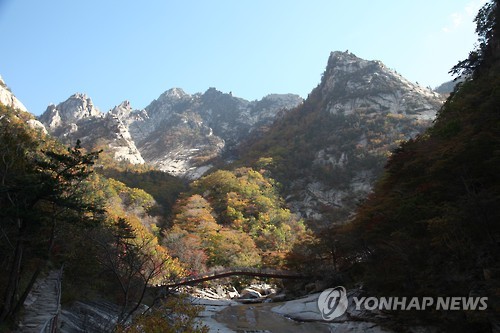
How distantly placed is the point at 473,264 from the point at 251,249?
1377 inches

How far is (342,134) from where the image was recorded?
87.2m

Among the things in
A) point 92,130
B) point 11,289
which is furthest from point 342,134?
point 11,289

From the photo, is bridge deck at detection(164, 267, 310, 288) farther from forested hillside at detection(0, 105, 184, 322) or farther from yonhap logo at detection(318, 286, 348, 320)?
forested hillside at detection(0, 105, 184, 322)

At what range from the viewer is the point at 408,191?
18.8m

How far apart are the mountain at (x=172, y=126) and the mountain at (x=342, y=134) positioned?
25.9m

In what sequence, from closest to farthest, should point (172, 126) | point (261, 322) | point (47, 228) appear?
point (47, 228)
point (261, 322)
point (172, 126)

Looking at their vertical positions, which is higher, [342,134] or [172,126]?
[172,126]

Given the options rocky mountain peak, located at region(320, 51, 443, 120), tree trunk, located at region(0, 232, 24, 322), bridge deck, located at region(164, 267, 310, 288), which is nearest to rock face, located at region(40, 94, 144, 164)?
rocky mountain peak, located at region(320, 51, 443, 120)

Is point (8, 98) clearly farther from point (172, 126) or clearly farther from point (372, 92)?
point (372, 92)

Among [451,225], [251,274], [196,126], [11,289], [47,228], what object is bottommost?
[251,274]

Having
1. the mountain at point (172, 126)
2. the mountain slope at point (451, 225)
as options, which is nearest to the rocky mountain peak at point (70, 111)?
the mountain at point (172, 126)

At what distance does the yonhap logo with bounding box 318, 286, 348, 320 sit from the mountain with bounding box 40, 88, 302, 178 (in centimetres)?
8471

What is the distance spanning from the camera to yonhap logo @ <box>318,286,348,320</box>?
20.4m

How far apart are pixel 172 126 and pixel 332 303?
14764cm
